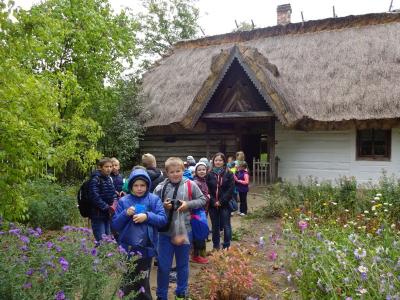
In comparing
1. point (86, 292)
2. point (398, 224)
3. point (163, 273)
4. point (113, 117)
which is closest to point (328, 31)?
point (113, 117)

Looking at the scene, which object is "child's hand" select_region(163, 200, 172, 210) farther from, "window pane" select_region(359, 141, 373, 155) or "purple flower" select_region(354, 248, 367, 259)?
"window pane" select_region(359, 141, 373, 155)

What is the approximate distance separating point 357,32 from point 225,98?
566cm

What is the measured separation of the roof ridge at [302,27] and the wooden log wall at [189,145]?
17.6ft

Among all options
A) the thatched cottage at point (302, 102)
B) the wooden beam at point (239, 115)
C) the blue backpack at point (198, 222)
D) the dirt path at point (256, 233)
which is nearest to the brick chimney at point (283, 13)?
the thatched cottage at point (302, 102)

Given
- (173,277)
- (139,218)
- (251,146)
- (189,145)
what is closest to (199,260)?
(173,277)

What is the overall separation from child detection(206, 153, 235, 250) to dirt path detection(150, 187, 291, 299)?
25.4 inches

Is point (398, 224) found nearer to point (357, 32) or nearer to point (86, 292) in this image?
point (86, 292)

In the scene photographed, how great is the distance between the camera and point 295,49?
1484cm

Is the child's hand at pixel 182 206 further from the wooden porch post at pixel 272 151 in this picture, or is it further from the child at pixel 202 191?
the wooden porch post at pixel 272 151

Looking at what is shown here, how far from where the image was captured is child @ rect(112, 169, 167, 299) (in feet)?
12.0

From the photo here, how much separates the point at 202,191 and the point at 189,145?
31.1 ft

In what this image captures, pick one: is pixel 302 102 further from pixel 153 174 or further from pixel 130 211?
pixel 130 211

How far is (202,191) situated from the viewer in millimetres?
5488

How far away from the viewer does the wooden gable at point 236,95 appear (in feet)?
41.7
